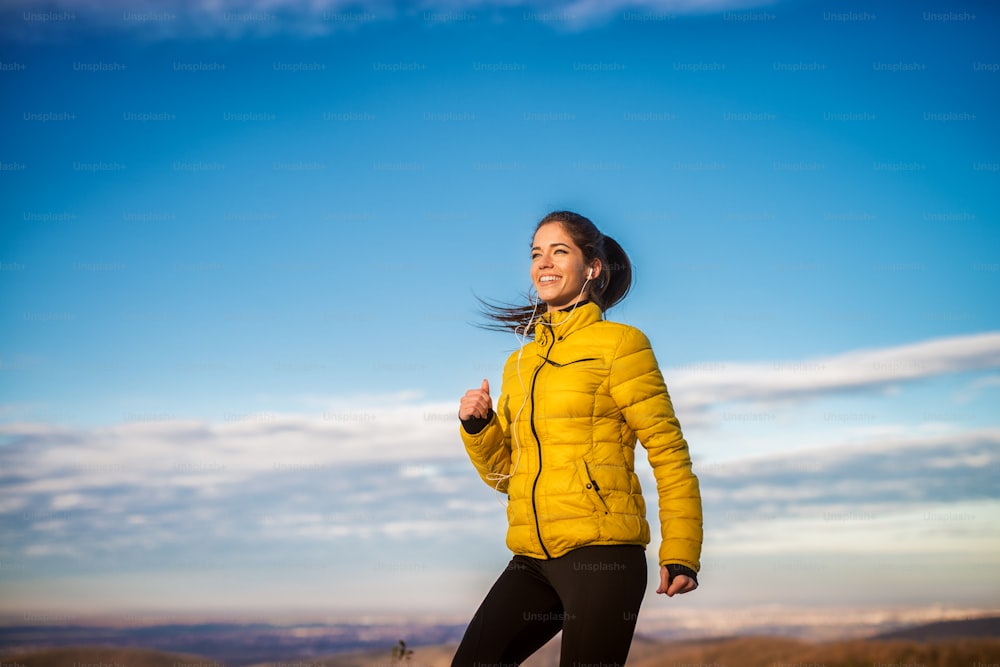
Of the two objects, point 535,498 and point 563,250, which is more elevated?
point 563,250

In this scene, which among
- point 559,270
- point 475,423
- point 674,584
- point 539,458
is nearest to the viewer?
point 674,584

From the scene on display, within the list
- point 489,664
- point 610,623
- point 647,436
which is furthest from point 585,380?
point 489,664

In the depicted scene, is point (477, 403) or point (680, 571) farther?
point (477, 403)

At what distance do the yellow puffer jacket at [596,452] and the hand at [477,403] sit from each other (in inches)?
3.7

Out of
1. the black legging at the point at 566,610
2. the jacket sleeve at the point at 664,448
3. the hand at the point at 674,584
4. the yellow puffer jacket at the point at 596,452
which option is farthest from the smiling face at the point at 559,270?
the hand at the point at 674,584

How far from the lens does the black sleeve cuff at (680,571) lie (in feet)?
11.1

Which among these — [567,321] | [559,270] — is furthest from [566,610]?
[559,270]

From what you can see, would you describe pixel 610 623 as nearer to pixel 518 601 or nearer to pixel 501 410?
pixel 518 601

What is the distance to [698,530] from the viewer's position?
344 centimetres

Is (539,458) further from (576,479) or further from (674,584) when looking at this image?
(674,584)

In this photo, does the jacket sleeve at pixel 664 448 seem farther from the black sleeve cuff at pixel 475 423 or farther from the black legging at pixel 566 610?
the black sleeve cuff at pixel 475 423

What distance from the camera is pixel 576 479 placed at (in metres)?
3.46

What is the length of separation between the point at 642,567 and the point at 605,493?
0.99 feet

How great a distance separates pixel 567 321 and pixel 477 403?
505mm
